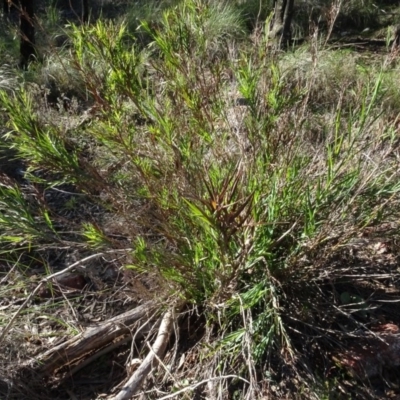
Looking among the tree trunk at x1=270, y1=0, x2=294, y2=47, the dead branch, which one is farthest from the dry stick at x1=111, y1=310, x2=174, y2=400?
the tree trunk at x1=270, y1=0, x2=294, y2=47

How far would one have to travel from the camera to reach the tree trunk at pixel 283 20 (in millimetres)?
6117

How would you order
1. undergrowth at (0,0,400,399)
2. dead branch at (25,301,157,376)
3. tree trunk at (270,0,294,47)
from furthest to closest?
tree trunk at (270,0,294,47)
dead branch at (25,301,157,376)
undergrowth at (0,0,400,399)

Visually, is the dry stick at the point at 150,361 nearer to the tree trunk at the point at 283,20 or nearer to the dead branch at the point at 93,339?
the dead branch at the point at 93,339

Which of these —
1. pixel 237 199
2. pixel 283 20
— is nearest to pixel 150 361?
pixel 237 199

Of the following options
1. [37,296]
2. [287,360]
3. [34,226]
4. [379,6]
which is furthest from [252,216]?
[379,6]

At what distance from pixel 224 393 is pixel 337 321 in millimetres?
660

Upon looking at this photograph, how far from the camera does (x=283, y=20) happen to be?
6.37 metres

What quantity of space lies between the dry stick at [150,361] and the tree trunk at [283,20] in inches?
141

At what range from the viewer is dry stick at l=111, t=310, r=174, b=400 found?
2.88 meters

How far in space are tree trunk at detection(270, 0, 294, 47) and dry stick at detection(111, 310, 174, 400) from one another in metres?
3.57

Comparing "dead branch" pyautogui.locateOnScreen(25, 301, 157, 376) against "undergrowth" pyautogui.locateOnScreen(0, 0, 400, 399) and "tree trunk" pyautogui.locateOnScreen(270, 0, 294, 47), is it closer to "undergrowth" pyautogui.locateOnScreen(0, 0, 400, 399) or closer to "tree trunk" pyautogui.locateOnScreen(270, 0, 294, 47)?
"undergrowth" pyautogui.locateOnScreen(0, 0, 400, 399)

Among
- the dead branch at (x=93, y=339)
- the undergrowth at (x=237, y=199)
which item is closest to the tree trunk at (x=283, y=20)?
the undergrowth at (x=237, y=199)

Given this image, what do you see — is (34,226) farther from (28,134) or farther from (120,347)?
(120,347)

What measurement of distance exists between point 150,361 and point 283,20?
13.9 feet
